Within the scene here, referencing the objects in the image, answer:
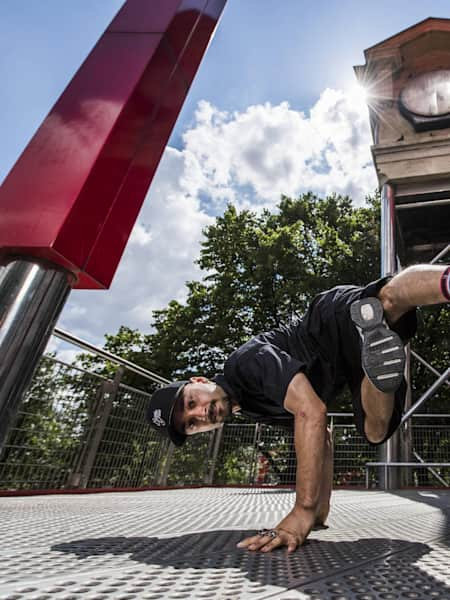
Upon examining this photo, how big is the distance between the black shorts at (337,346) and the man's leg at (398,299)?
46 millimetres

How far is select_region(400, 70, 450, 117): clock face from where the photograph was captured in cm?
610

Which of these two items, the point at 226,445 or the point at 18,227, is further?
the point at 226,445

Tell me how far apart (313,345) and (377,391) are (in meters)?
0.34

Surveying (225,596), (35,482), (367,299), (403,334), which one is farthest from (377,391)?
(35,482)

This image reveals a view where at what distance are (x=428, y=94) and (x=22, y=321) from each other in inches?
283

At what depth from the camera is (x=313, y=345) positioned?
6.43ft

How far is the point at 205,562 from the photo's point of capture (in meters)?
1.05

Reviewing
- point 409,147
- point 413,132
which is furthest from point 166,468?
point 413,132

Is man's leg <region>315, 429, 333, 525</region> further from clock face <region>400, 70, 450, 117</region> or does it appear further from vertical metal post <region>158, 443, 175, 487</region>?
Answer: clock face <region>400, 70, 450, 117</region>

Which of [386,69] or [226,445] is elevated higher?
[386,69]

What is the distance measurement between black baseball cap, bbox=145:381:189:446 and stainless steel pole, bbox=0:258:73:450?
1079 mm

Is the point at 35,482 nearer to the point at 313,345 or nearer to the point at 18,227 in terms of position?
the point at 313,345

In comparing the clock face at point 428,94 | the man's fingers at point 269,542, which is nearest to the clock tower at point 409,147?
the clock face at point 428,94

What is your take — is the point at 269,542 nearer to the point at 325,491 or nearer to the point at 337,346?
the point at 325,491
